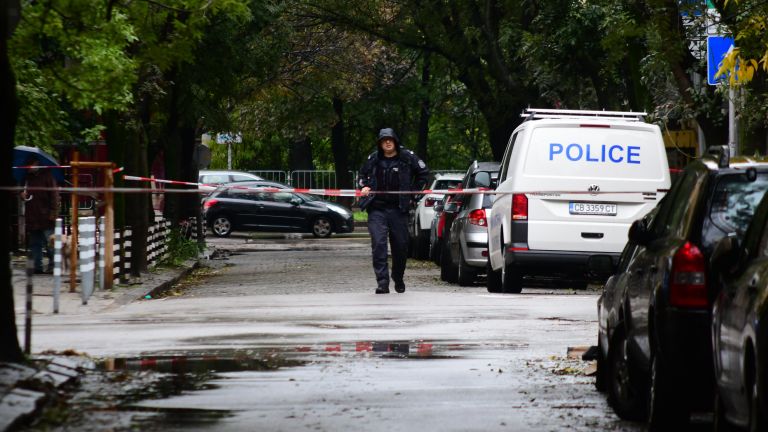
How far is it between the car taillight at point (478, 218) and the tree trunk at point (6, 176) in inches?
519

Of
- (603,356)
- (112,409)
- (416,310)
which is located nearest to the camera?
(112,409)

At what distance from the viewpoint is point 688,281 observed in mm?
7676

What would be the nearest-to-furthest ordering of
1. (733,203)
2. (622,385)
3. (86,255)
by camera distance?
(733,203), (622,385), (86,255)

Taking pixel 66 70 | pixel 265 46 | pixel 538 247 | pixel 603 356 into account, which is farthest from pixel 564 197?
pixel 265 46

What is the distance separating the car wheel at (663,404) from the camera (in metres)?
7.69

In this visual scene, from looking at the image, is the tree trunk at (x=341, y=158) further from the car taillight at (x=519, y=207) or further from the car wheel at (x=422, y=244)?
the car taillight at (x=519, y=207)

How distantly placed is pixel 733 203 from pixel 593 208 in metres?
10.8

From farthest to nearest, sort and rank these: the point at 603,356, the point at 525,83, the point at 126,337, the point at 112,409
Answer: the point at 525,83, the point at 126,337, the point at 603,356, the point at 112,409

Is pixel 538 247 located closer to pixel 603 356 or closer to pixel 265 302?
pixel 265 302

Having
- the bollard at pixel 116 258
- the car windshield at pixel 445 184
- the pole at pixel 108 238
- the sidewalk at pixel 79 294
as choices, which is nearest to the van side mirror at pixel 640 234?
the sidewalk at pixel 79 294

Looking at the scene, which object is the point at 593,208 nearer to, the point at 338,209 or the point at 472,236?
the point at 472,236

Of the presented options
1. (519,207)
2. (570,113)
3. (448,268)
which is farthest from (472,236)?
(519,207)

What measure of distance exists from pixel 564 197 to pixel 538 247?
26.2 inches

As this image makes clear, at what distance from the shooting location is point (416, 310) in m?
15.9
